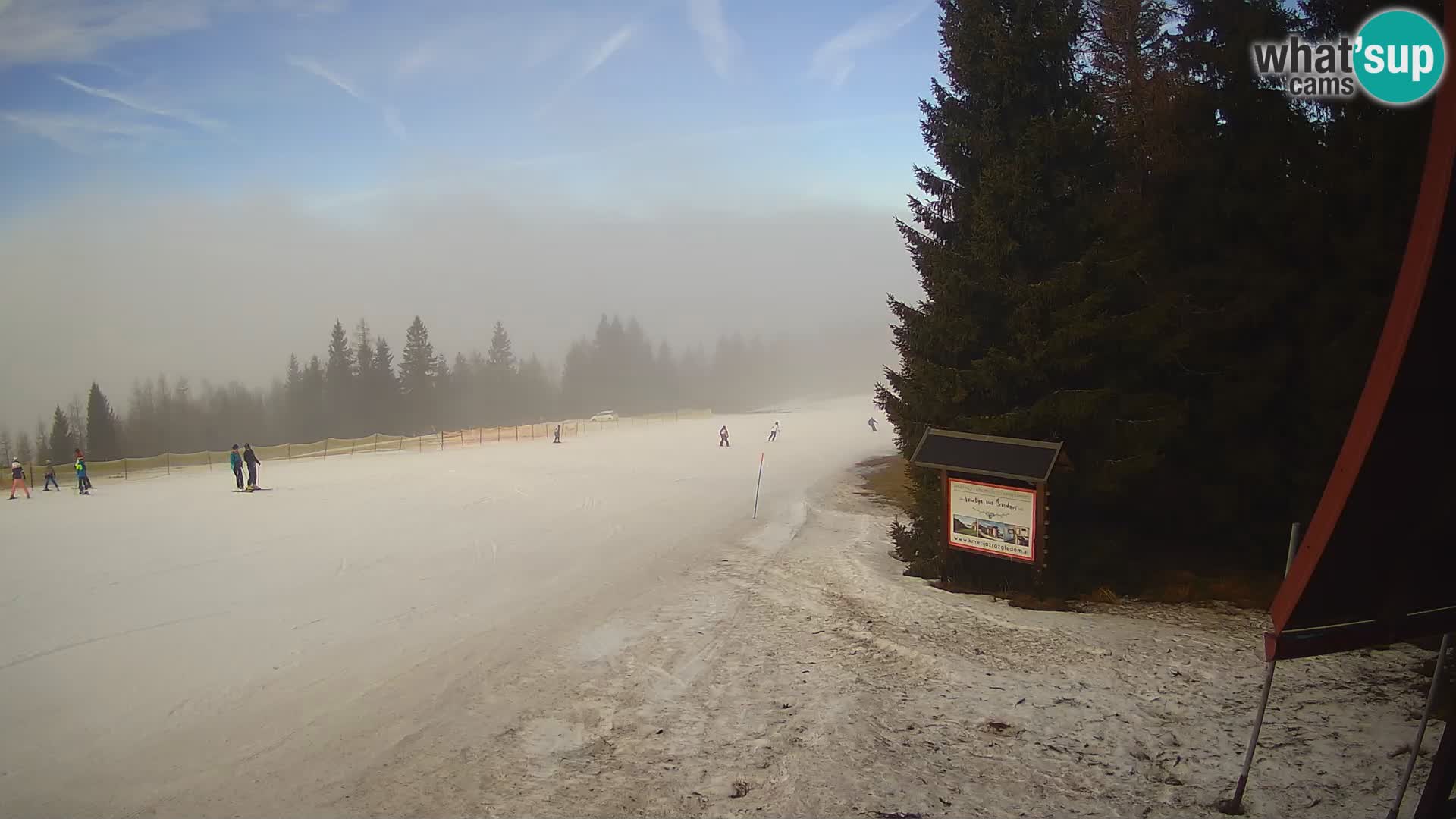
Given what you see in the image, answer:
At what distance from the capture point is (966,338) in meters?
14.1

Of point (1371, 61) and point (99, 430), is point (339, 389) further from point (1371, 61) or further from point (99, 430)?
point (1371, 61)

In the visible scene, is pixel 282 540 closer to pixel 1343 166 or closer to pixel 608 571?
pixel 608 571

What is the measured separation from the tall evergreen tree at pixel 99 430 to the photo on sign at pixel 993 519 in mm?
98672

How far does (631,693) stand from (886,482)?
80.4 feet

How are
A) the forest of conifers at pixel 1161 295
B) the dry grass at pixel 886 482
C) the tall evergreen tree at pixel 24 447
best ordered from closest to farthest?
the forest of conifers at pixel 1161 295 < the dry grass at pixel 886 482 < the tall evergreen tree at pixel 24 447

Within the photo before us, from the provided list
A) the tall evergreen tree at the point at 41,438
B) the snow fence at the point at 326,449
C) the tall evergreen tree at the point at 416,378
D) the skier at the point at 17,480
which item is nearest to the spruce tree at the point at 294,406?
the tall evergreen tree at the point at 416,378

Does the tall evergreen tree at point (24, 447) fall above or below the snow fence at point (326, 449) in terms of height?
below

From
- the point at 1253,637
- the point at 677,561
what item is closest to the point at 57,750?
the point at 677,561

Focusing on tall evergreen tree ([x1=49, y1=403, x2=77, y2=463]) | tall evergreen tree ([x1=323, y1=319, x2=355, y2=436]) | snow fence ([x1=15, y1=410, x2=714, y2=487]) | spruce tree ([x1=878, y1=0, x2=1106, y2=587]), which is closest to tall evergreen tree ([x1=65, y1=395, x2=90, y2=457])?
tall evergreen tree ([x1=49, y1=403, x2=77, y2=463])

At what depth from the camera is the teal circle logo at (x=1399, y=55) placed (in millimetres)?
10461

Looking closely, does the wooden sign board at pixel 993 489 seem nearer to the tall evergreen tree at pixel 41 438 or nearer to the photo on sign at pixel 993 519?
the photo on sign at pixel 993 519

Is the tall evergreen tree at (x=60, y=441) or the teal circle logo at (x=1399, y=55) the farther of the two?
the tall evergreen tree at (x=60, y=441)

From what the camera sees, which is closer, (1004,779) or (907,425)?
(1004,779)

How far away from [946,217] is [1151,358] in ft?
19.3
